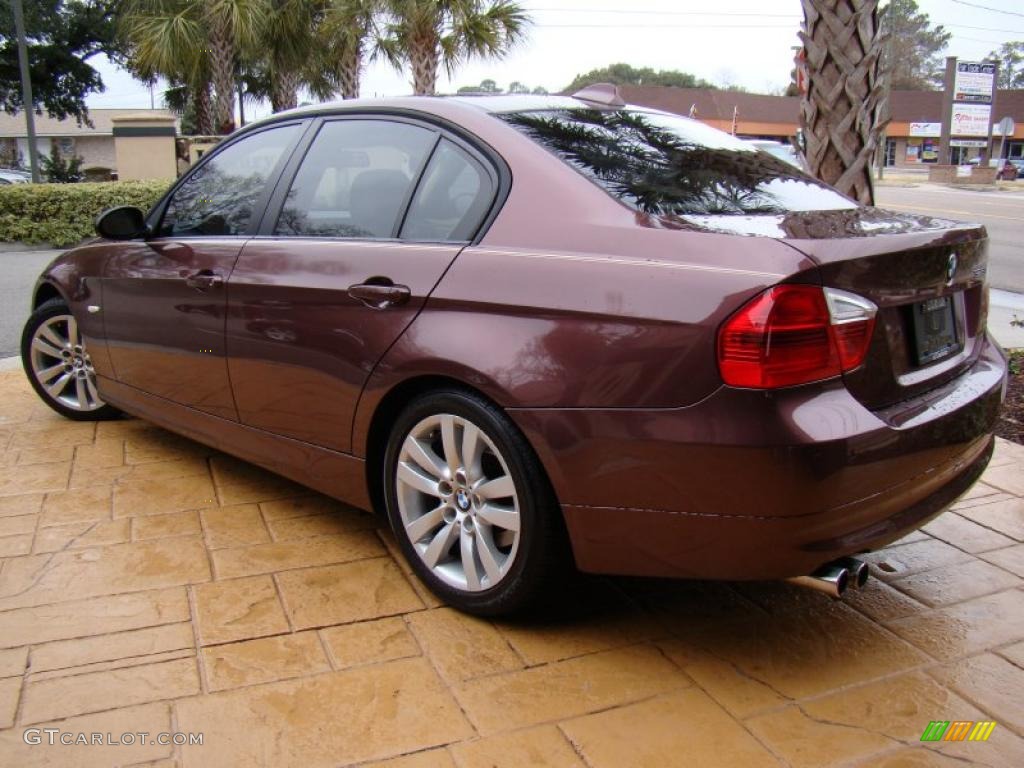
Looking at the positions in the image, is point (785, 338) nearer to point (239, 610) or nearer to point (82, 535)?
point (239, 610)

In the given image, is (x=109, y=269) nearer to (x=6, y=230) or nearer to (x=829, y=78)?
(x=829, y=78)

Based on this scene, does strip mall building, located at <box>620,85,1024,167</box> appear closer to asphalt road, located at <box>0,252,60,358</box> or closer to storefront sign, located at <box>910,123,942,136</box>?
storefront sign, located at <box>910,123,942,136</box>

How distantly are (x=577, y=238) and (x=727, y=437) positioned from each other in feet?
2.31

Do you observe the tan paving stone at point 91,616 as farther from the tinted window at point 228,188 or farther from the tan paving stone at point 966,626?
the tan paving stone at point 966,626

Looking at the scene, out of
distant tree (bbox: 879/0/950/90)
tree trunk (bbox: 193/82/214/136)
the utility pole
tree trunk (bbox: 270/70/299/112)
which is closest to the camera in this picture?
the utility pole

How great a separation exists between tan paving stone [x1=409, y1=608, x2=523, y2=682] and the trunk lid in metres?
1.24

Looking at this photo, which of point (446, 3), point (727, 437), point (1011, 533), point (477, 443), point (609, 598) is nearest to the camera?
point (727, 437)

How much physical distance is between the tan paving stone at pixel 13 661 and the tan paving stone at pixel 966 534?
120 inches

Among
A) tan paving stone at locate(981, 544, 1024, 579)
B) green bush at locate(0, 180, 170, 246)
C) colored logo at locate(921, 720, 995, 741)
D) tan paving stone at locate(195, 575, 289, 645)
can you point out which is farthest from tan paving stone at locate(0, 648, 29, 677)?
green bush at locate(0, 180, 170, 246)

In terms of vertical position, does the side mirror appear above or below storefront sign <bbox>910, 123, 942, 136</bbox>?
below

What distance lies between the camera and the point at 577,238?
2617 mm

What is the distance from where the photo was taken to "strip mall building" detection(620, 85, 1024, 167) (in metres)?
56.2

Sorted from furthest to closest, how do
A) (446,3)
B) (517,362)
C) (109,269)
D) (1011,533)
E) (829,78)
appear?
(446,3), (829,78), (109,269), (1011,533), (517,362)

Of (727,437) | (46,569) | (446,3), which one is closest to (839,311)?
(727,437)
